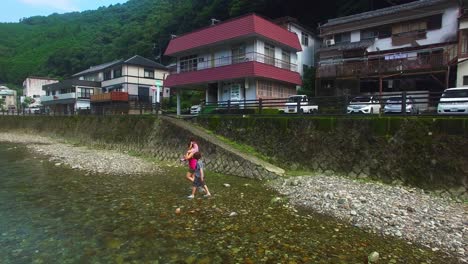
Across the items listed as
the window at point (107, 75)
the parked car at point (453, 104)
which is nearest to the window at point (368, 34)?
the parked car at point (453, 104)

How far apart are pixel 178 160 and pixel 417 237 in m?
14.9

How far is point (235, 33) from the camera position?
91.1ft

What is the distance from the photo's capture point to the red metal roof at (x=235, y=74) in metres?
27.0

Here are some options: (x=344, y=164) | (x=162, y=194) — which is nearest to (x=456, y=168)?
(x=344, y=164)

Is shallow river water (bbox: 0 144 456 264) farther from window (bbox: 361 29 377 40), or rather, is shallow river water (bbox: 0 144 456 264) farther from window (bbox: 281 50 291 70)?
window (bbox: 361 29 377 40)

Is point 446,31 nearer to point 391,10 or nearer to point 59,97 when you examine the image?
point 391,10

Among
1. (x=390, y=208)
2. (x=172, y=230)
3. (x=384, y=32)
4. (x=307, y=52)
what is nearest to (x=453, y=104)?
(x=390, y=208)

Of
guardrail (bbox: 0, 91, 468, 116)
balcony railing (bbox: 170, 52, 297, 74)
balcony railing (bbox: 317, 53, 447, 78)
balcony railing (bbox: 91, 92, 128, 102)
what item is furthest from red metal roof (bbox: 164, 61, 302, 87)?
balcony railing (bbox: 91, 92, 128, 102)

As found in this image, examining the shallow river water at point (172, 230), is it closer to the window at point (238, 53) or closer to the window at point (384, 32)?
the window at point (238, 53)

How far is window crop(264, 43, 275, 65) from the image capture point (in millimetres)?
29406

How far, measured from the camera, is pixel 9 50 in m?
110

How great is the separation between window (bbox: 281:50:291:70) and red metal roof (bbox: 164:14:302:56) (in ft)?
3.36

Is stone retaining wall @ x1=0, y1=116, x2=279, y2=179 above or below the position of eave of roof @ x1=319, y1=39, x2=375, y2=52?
below

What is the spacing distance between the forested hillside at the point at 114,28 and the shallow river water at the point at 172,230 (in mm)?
39011
